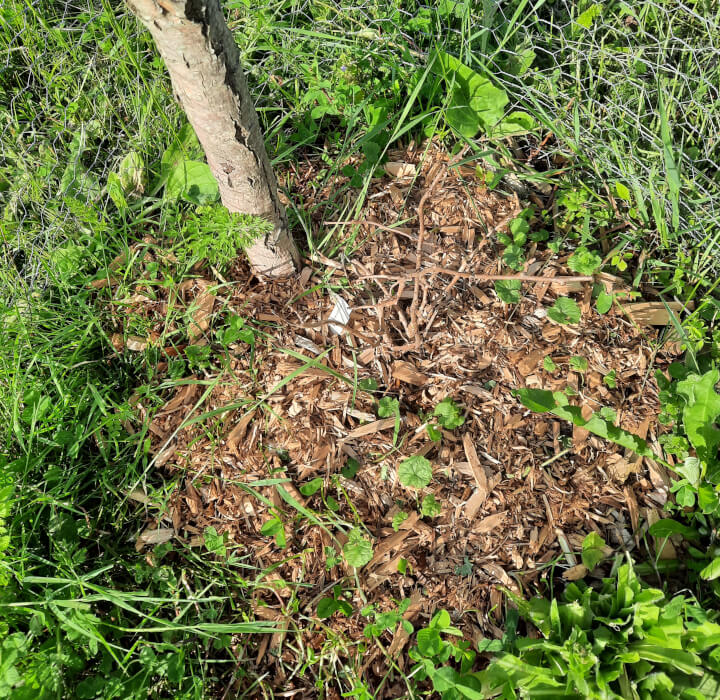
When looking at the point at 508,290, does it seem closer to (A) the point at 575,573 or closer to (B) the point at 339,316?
(B) the point at 339,316

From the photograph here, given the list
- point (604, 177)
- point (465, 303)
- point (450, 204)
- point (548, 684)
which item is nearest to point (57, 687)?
point (548, 684)

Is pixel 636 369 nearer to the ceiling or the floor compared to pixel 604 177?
nearer to the floor

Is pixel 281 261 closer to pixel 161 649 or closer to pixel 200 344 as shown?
pixel 200 344

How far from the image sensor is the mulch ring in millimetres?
1810

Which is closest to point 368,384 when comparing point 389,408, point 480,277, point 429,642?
point 389,408

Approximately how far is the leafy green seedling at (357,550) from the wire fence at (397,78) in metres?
1.48

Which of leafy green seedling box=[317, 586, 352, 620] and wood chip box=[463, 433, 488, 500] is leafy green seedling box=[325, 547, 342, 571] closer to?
leafy green seedling box=[317, 586, 352, 620]

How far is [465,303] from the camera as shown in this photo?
80.0 inches

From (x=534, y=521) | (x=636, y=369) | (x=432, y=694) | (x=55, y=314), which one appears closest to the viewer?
(x=432, y=694)

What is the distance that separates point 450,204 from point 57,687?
207cm

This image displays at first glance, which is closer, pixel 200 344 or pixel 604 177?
pixel 200 344

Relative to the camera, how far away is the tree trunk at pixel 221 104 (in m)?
1.26

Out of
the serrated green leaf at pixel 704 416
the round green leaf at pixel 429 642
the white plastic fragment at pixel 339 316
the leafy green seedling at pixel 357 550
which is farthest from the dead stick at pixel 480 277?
the round green leaf at pixel 429 642

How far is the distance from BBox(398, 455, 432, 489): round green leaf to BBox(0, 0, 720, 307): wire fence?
4.10 feet
